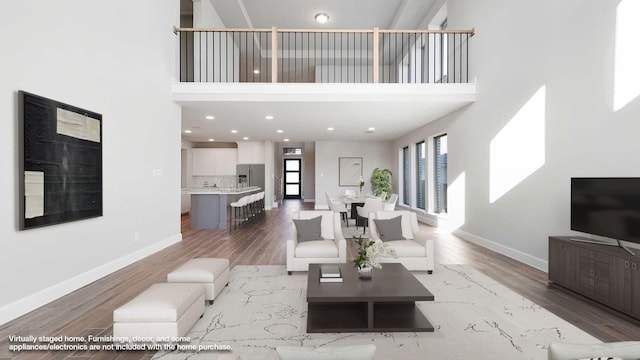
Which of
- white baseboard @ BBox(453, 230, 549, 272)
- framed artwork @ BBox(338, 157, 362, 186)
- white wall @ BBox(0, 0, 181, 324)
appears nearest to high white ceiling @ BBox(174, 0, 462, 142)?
white wall @ BBox(0, 0, 181, 324)

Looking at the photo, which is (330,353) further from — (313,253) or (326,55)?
(326,55)

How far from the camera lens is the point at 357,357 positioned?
1.18 m

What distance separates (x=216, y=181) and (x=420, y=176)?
309 inches

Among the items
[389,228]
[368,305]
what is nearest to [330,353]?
[368,305]

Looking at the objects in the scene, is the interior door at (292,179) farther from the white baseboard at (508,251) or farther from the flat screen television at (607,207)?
the flat screen television at (607,207)

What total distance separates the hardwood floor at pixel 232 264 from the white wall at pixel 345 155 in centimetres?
573

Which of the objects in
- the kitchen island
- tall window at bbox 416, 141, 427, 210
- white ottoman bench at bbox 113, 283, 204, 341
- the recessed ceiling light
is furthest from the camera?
tall window at bbox 416, 141, 427, 210

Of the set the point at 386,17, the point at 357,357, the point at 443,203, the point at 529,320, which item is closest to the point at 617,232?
the point at 529,320

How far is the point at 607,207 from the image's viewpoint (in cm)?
303

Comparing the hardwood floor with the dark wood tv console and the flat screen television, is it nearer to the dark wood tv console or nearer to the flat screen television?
the dark wood tv console

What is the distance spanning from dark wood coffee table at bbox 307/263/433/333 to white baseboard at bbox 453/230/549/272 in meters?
2.45

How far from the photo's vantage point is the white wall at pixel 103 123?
2.79 metres

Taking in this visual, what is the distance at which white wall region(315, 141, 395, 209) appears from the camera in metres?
12.0

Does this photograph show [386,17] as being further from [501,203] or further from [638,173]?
[638,173]
